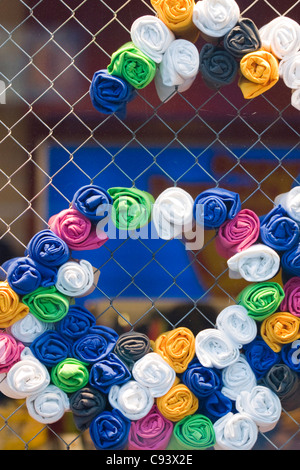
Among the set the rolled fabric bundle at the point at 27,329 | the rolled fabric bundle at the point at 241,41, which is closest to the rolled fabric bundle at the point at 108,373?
the rolled fabric bundle at the point at 27,329

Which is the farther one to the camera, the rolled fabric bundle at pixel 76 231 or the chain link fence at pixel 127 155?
the chain link fence at pixel 127 155

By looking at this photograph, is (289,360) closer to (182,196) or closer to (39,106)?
(182,196)

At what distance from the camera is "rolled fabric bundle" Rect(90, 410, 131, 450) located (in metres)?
1.08

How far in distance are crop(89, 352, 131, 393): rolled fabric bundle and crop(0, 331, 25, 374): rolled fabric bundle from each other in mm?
133

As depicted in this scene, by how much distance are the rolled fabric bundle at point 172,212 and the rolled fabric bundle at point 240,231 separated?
0.06m

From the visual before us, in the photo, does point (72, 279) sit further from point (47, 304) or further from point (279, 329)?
point (279, 329)

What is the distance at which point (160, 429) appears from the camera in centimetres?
110

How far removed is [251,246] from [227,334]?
16cm

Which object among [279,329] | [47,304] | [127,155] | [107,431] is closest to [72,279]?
[47,304]

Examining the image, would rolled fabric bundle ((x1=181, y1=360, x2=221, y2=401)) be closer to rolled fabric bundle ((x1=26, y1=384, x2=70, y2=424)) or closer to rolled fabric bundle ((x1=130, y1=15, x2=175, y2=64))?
rolled fabric bundle ((x1=26, y1=384, x2=70, y2=424))

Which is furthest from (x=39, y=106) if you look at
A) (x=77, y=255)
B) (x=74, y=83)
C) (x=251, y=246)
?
(x=251, y=246)

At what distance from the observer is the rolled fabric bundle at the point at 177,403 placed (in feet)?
3.58

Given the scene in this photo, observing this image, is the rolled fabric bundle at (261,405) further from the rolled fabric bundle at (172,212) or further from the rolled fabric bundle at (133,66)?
the rolled fabric bundle at (133,66)

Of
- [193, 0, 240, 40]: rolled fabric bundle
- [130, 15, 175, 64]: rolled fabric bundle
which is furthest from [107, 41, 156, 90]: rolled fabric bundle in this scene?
[193, 0, 240, 40]: rolled fabric bundle
